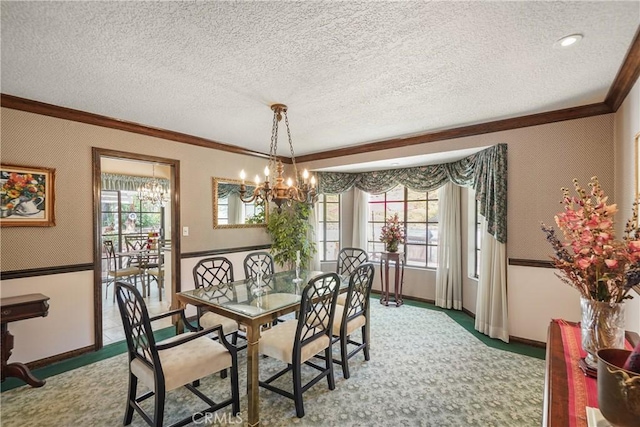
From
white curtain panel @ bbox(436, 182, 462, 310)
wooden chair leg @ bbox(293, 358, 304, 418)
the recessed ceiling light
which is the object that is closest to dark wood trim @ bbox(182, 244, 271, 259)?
wooden chair leg @ bbox(293, 358, 304, 418)

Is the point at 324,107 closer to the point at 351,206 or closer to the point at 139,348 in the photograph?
the point at 139,348

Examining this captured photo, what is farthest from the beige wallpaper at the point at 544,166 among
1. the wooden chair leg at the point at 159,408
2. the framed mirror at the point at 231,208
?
the wooden chair leg at the point at 159,408

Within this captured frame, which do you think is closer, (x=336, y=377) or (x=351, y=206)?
(x=336, y=377)

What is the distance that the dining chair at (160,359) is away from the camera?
1.71 metres

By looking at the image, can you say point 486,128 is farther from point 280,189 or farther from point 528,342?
point 280,189

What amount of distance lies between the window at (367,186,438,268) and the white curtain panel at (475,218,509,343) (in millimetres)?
1366

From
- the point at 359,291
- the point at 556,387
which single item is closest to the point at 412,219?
the point at 359,291

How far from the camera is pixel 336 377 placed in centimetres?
256

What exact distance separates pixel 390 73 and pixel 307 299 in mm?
Answer: 1781

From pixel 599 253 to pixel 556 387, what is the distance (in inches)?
22.0

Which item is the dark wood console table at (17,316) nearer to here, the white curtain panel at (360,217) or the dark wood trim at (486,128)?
the dark wood trim at (486,128)

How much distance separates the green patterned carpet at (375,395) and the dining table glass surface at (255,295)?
75 cm

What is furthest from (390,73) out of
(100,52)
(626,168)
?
(626,168)

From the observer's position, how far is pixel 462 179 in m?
4.04
